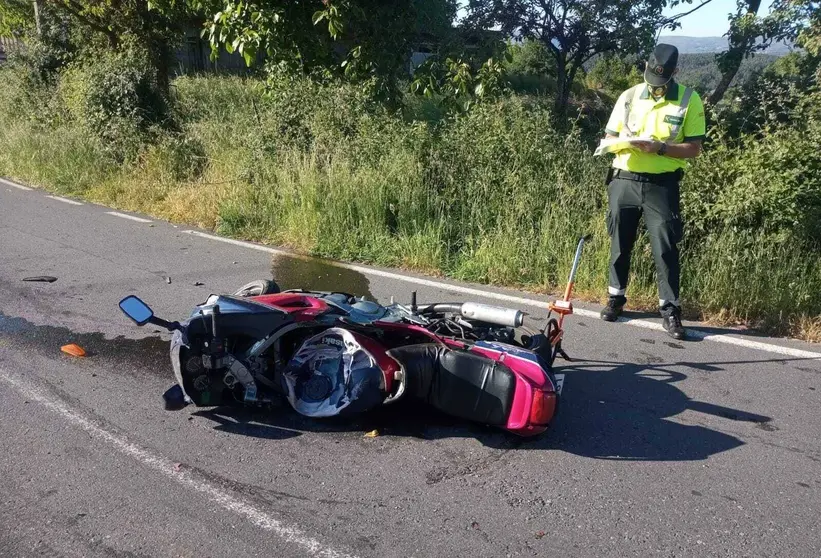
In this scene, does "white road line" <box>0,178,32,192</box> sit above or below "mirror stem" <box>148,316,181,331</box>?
below

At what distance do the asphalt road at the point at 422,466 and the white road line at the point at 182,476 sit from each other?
0.01 metres

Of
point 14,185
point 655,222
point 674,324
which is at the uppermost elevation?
point 655,222

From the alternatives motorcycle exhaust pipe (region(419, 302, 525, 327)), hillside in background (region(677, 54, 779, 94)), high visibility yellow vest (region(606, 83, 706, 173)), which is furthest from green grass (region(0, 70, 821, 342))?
hillside in background (region(677, 54, 779, 94))

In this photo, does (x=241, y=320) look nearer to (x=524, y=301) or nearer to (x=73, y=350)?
(x=73, y=350)

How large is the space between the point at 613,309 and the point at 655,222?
0.79 meters

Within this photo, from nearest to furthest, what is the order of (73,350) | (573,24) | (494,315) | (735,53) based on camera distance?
(494,315) → (73,350) → (735,53) → (573,24)

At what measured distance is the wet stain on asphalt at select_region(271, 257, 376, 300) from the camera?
22.2 ft

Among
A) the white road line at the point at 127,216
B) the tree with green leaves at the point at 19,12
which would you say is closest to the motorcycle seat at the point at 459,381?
the white road line at the point at 127,216

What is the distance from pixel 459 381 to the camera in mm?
3695

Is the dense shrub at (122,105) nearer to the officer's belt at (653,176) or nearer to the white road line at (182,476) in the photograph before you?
the white road line at (182,476)

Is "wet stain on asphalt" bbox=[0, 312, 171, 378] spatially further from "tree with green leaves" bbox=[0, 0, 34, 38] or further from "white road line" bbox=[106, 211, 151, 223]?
"tree with green leaves" bbox=[0, 0, 34, 38]

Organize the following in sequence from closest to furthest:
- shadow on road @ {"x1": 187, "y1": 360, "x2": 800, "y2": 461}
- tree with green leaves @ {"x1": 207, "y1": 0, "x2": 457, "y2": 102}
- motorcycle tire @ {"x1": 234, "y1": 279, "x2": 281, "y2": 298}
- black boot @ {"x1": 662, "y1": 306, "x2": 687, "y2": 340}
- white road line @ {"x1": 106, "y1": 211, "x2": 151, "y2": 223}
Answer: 1. shadow on road @ {"x1": 187, "y1": 360, "x2": 800, "y2": 461}
2. motorcycle tire @ {"x1": 234, "y1": 279, "x2": 281, "y2": 298}
3. black boot @ {"x1": 662, "y1": 306, "x2": 687, "y2": 340}
4. tree with green leaves @ {"x1": 207, "y1": 0, "x2": 457, "y2": 102}
5. white road line @ {"x1": 106, "y1": 211, "x2": 151, "y2": 223}

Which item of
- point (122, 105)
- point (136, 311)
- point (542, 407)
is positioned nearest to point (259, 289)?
point (136, 311)

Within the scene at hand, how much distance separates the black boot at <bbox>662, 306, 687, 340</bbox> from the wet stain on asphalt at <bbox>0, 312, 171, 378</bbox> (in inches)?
148
